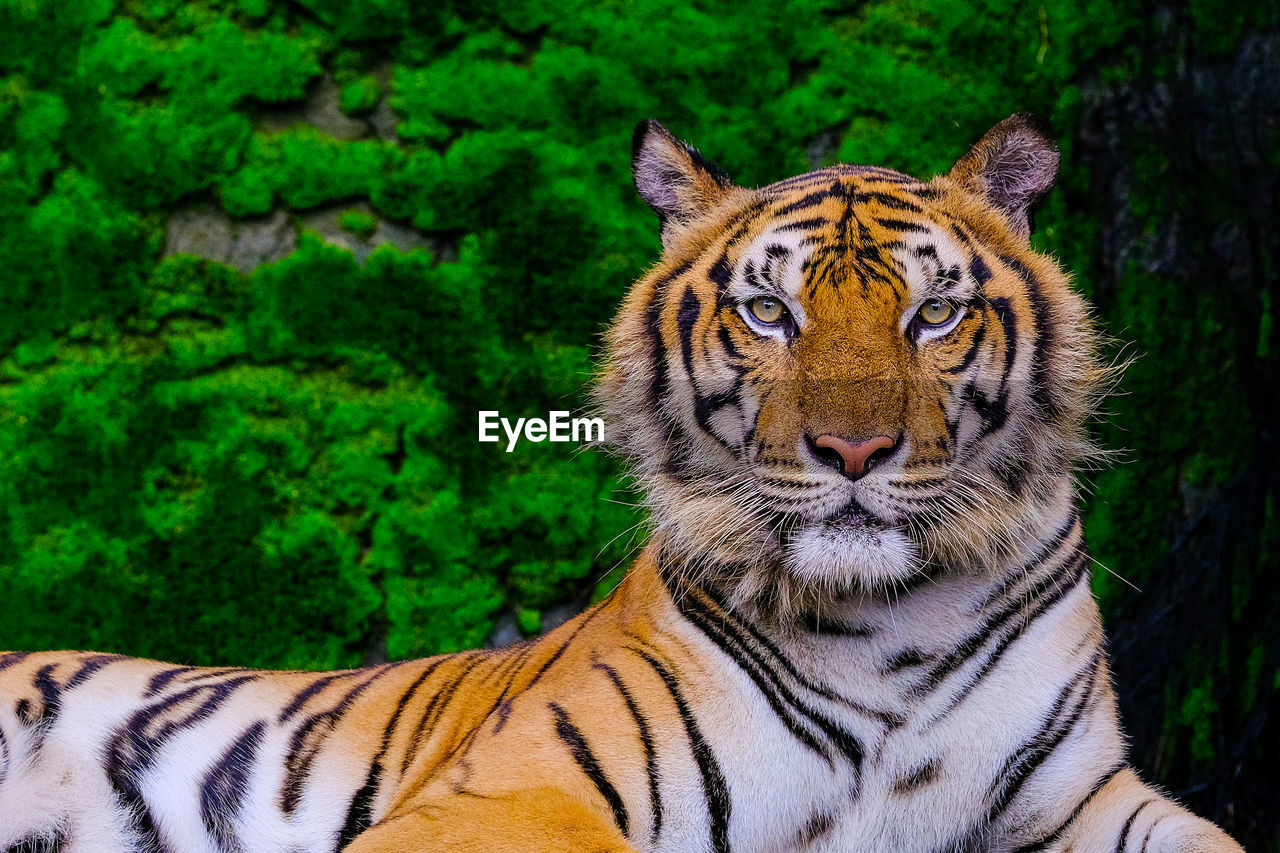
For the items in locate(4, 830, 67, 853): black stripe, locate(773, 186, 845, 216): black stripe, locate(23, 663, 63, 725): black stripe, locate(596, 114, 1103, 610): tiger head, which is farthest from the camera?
locate(23, 663, 63, 725): black stripe

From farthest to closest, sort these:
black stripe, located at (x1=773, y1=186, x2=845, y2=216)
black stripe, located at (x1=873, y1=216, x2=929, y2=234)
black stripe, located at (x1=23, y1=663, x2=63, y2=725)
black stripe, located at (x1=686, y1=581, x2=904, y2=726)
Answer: black stripe, located at (x1=23, y1=663, x2=63, y2=725)
black stripe, located at (x1=773, y1=186, x2=845, y2=216)
black stripe, located at (x1=873, y1=216, x2=929, y2=234)
black stripe, located at (x1=686, y1=581, x2=904, y2=726)

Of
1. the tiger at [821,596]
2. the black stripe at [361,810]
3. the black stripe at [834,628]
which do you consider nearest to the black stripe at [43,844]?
the tiger at [821,596]

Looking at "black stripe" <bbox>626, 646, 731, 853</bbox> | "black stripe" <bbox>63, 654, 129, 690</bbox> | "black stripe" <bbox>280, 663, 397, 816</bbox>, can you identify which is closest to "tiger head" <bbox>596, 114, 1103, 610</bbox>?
"black stripe" <bbox>626, 646, 731, 853</bbox>

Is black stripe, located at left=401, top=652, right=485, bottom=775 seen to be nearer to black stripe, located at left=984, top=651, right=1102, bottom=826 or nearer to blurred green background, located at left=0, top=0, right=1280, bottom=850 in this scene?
blurred green background, located at left=0, top=0, right=1280, bottom=850

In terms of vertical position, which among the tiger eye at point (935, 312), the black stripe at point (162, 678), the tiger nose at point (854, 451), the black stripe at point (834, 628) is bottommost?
the black stripe at point (162, 678)

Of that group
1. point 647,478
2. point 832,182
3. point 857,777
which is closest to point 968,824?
point 857,777

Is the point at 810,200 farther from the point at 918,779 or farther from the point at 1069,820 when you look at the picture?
the point at 1069,820

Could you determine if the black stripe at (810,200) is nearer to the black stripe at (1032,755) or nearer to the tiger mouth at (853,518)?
the tiger mouth at (853,518)

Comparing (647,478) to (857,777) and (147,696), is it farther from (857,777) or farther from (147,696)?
(147,696)
